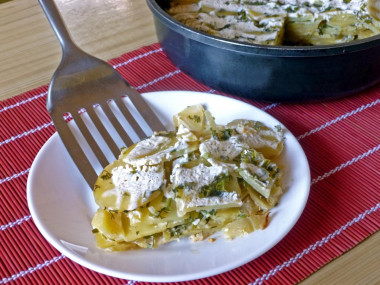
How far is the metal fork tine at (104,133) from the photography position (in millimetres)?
1188

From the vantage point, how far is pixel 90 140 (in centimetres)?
120

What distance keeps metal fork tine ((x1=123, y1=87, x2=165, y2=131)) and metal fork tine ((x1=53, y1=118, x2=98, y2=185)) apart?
184 mm

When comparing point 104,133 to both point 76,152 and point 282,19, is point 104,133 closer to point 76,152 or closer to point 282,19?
point 76,152

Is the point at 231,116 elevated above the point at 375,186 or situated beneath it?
elevated above

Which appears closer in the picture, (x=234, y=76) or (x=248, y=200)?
(x=248, y=200)

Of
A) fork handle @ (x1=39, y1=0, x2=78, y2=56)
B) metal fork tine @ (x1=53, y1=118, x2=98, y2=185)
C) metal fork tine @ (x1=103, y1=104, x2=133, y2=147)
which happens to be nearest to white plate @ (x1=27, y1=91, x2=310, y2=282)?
metal fork tine @ (x1=53, y1=118, x2=98, y2=185)

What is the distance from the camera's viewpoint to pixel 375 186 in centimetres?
114

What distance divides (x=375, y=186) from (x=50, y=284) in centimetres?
72

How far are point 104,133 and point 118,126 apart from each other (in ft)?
0.13

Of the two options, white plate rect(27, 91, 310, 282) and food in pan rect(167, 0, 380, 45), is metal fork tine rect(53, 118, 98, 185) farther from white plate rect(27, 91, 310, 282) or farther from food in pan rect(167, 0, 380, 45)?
food in pan rect(167, 0, 380, 45)

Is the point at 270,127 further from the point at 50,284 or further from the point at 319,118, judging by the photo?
the point at 50,284

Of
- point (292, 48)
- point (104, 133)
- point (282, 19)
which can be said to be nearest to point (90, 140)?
point (104, 133)

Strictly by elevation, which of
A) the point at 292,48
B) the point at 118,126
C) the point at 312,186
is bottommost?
the point at 312,186

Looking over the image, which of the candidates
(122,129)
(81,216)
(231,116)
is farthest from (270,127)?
(81,216)
